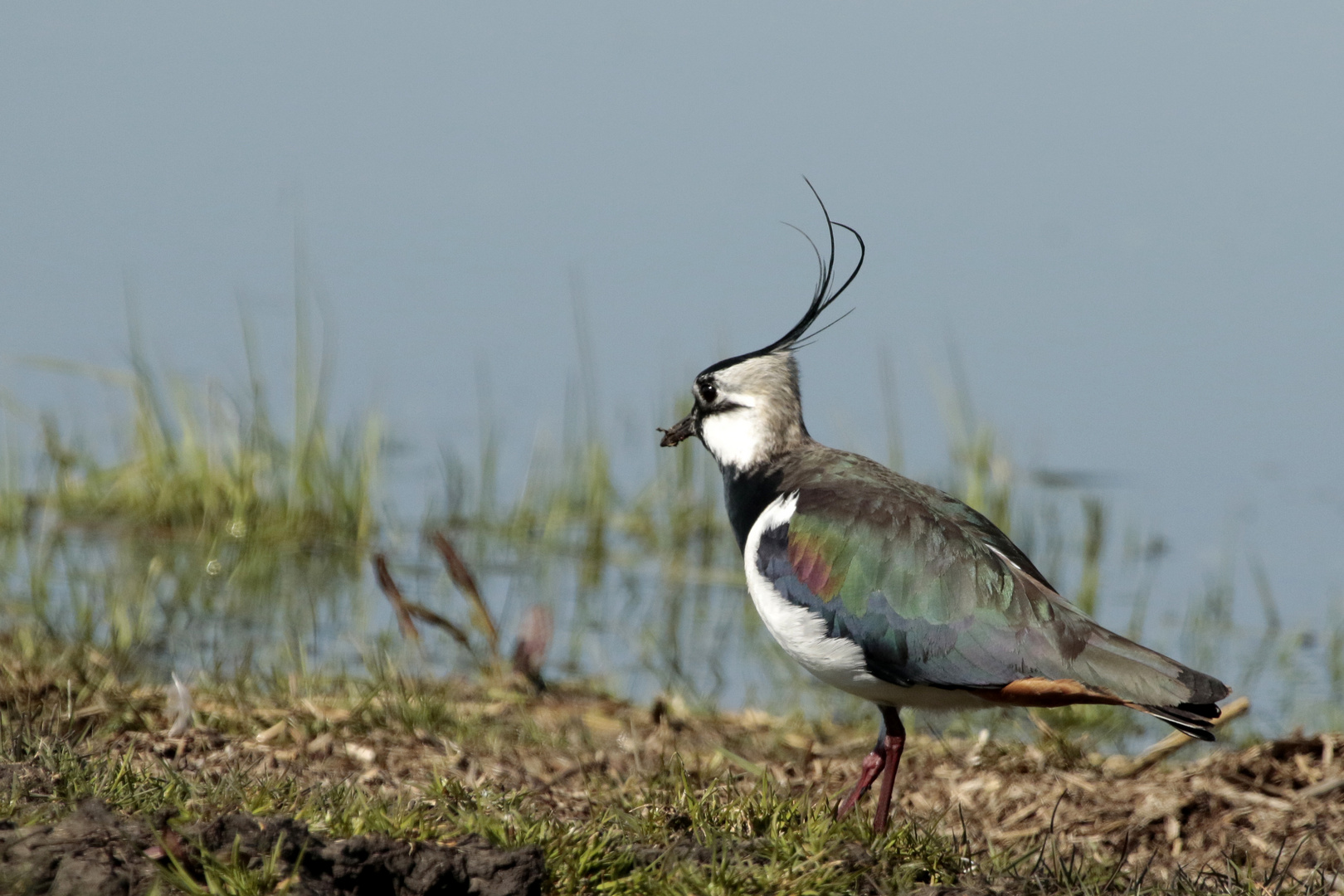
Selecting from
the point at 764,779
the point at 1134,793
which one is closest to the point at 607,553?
the point at 1134,793

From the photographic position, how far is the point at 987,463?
25.7 ft

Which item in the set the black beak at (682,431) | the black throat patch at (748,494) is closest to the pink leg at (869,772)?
the black throat patch at (748,494)

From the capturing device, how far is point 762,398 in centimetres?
474

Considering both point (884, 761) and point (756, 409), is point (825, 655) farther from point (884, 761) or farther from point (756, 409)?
point (756, 409)

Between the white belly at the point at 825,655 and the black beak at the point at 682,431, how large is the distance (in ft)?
2.58

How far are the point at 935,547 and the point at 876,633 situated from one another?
26cm

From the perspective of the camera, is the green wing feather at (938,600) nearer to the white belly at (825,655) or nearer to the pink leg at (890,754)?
the white belly at (825,655)

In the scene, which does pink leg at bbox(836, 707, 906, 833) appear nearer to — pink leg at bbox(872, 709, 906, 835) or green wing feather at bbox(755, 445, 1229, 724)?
pink leg at bbox(872, 709, 906, 835)

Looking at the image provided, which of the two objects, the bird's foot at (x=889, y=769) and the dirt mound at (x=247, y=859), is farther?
the bird's foot at (x=889, y=769)

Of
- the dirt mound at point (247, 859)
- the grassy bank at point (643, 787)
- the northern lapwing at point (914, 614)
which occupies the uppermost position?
the northern lapwing at point (914, 614)

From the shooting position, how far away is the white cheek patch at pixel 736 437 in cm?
473

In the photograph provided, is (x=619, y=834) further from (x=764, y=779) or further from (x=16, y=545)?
(x=16, y=545)

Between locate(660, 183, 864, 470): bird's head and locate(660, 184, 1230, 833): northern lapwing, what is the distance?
0.18 meters

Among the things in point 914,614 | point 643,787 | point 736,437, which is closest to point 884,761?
point 914,614
